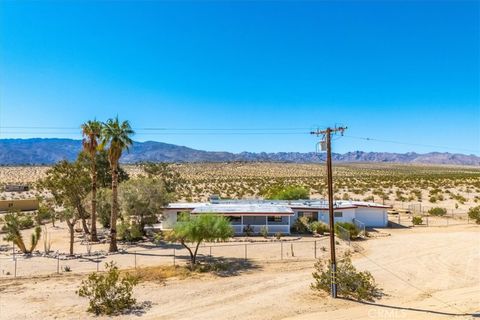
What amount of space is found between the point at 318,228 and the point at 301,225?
197 centimetres

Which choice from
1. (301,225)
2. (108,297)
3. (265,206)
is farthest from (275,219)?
(108,297)

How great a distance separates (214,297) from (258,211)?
18.5 meters

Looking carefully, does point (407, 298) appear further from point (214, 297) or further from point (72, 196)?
point (72, 196)

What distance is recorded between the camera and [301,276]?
77.8ft

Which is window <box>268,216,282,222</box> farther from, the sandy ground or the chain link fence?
the sandy ground

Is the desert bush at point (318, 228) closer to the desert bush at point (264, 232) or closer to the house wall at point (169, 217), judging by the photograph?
the desert bush at point (264, 232)

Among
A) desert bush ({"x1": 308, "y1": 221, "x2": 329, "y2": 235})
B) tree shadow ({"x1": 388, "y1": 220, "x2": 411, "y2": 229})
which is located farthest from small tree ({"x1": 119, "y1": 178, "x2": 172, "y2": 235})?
tree shadow ({"x1": 388, "y1": 220, "x2": 411, "y2": 229})

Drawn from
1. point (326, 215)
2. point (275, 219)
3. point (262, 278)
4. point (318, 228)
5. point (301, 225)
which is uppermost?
point (326, 215)

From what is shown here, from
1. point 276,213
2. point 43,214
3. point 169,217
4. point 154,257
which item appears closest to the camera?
point 154,257

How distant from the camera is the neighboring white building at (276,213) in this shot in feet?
124

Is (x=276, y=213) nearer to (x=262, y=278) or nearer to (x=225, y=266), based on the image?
(x=225, y=266)

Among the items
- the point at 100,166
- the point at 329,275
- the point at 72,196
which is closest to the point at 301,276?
the point at 329,275

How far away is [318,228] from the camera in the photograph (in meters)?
37.8

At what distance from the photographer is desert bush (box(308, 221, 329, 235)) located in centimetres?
3772
